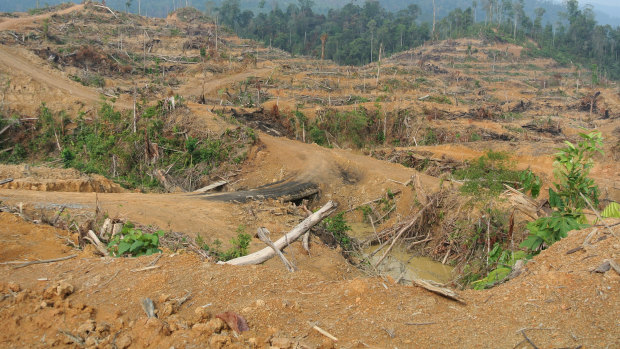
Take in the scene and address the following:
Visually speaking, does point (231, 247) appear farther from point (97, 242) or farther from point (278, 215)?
point (97, 242)

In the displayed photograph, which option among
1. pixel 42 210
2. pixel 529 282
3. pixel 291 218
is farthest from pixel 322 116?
pixel 529 282

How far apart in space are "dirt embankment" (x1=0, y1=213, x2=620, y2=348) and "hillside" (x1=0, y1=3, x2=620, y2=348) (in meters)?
0.02

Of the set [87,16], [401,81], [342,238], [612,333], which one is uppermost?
[87,16]

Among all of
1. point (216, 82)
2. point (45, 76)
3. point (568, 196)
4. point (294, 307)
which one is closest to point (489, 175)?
point (568, 196)

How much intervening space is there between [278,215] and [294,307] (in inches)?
246

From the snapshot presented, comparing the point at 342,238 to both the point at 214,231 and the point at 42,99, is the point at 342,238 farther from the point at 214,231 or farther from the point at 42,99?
the point at 42,99

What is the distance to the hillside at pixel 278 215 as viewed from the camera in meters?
3.67

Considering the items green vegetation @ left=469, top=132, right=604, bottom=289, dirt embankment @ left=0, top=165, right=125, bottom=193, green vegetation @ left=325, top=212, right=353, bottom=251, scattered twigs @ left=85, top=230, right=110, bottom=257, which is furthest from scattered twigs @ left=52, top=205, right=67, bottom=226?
green vegetation @ left=469, top=132, right=604, bottom=289

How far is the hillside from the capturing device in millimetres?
3666

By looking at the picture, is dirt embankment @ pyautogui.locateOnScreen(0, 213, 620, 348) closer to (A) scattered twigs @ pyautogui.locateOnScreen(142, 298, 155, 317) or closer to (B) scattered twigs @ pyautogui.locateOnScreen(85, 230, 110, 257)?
(A) scattered twigs @ pyautogui.locateOnScreen(142, 298, 155, 317)

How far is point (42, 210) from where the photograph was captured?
7.81 m

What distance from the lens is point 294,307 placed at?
3945mm

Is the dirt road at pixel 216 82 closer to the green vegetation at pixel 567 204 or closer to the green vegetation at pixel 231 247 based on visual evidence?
the green vegetation at pixel 231 247

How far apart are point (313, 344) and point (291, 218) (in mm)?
6593
